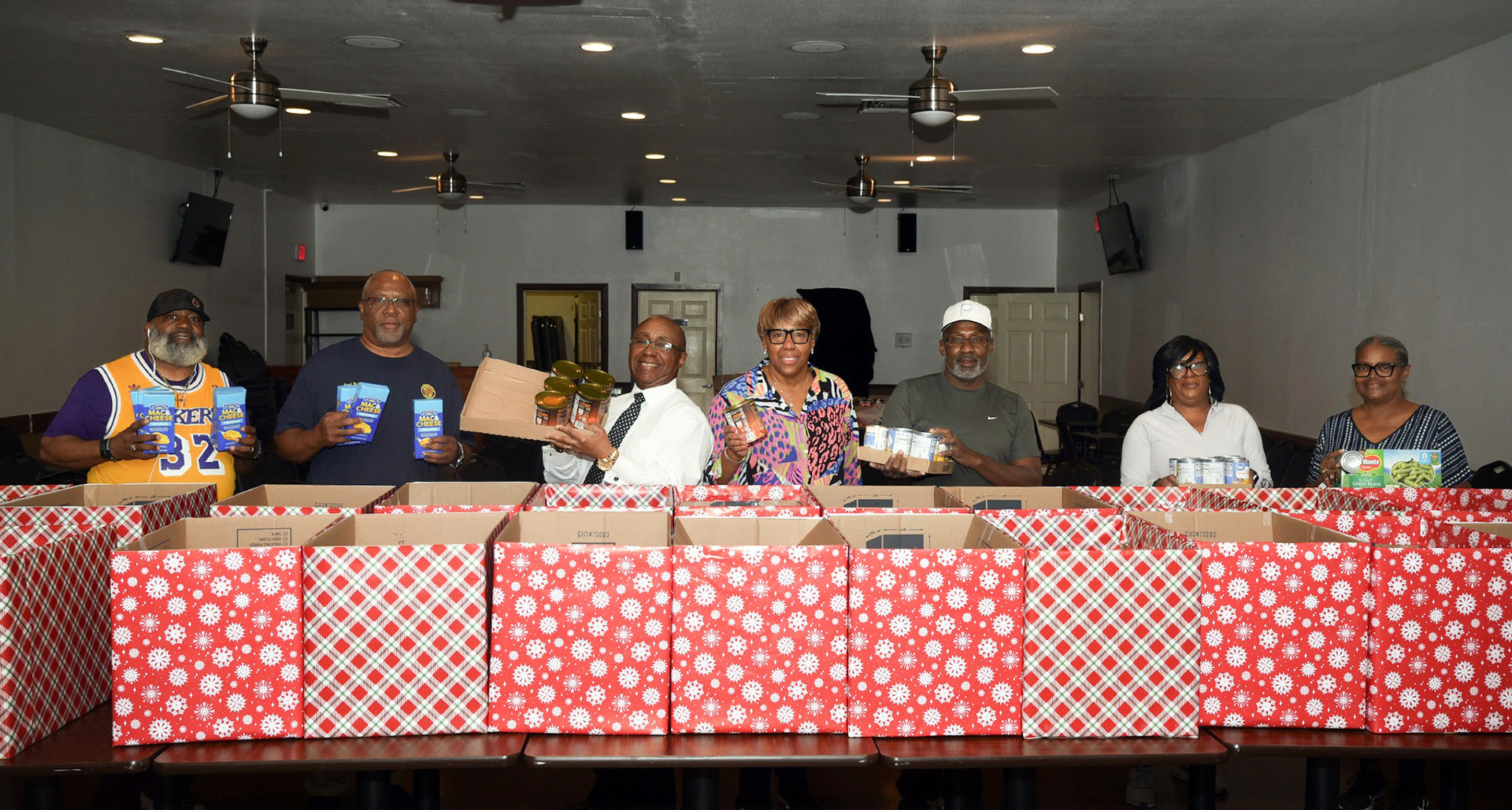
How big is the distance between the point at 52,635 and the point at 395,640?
0.60 metres

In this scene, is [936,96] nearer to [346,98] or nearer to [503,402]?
[346,98]

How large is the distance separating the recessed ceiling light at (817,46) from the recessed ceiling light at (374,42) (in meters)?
1.94

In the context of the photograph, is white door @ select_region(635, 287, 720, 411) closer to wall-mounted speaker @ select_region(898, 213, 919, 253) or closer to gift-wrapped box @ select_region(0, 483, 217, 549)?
wall-mounted speaker @ select_region(898, 213, 919, 253)

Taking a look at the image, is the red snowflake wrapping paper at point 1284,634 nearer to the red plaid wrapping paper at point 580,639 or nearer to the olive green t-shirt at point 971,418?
the red plaid wrapping paper at point 580,639

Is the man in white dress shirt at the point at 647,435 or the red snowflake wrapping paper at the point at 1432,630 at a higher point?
the man in white dress shirt at the point at 647,435

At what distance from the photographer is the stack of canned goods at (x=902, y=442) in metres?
3.01

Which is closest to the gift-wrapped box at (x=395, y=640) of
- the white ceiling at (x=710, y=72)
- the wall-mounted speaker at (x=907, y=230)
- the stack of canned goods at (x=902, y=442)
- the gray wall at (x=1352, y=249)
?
the stack of canned goods at (x=902, y=442)

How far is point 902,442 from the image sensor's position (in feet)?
9.89

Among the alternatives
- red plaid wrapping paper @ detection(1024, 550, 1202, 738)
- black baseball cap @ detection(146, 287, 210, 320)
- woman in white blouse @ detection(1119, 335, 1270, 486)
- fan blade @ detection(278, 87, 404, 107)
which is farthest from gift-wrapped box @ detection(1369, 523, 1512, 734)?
fan blade @ detection(278, 87, 404, 107)

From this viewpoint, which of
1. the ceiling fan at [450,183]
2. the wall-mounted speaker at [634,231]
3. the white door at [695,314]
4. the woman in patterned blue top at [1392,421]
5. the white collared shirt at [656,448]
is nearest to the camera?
the white collared shirt at [656,448]

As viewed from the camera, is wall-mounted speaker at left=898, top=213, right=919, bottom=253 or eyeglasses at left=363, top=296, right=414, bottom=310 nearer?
eyeglasses at left=363, top=296, right=414, bottom=310

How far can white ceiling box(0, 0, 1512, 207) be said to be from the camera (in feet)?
15.8

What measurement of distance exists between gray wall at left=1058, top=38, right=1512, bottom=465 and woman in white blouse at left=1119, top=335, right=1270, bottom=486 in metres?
2.49

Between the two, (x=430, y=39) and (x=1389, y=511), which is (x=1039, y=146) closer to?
(x=430, y=39)
